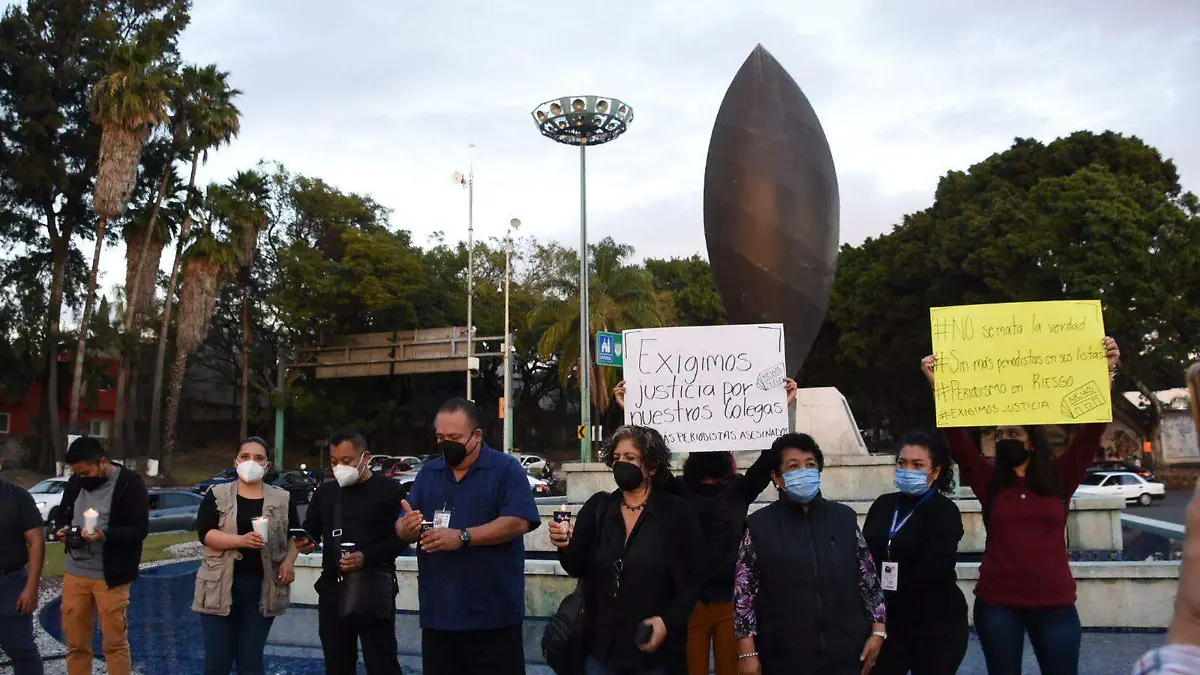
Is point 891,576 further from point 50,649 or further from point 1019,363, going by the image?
point 50,649

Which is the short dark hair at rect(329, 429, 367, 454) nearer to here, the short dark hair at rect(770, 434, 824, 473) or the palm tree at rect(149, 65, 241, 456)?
the short dark hair at rect(770, 434, 824, 473)

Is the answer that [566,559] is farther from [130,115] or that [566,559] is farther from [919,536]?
[130,115]

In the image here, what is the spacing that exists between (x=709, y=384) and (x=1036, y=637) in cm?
218

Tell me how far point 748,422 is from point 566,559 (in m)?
1.98

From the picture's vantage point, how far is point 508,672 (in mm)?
4180

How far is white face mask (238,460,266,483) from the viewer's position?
17.2 feet

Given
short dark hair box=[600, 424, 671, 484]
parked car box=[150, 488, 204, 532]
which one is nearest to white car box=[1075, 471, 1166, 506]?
parked car box=[150, 488, 204, 532]

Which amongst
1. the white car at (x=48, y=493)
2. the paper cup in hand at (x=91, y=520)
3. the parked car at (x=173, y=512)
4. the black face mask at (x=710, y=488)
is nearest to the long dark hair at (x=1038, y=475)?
the black face mask at (x=710, y=488)

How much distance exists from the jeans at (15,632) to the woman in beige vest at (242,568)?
1.14m

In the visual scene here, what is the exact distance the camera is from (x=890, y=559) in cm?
421

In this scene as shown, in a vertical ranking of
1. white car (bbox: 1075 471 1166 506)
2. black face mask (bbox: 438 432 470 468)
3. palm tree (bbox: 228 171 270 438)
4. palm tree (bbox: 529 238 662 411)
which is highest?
palm tree (bbox: 228 171 270 438)

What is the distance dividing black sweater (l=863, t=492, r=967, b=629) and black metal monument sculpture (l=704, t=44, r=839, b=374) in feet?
20.6

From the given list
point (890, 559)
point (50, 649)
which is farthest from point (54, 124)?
point (890, 559)

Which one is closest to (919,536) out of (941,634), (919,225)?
(941,634)
